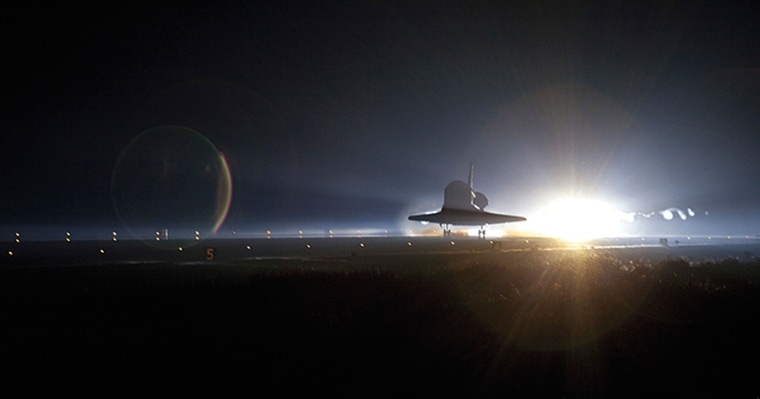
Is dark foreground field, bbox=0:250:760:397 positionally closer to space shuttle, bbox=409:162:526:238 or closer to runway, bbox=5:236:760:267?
runway, bbox=5:236:760:267

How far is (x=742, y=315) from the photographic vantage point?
1605cm

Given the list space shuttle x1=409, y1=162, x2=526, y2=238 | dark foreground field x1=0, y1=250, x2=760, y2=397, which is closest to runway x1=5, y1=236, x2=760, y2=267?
space shuttle x1=409, y1=162, x2=526, y2=238

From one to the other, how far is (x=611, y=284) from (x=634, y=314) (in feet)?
18.4

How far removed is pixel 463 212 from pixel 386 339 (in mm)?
74818

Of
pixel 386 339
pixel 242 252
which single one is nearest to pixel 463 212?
pixel 242 252

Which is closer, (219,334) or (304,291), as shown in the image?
(219,334)

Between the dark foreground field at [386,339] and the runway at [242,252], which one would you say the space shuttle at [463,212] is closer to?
the runway at [242,252]

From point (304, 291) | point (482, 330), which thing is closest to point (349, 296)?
point (304, 291)

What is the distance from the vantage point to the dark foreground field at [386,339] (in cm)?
995

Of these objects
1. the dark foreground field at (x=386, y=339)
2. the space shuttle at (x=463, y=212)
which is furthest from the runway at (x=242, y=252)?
the dark foreground field at (x=386, y=339)

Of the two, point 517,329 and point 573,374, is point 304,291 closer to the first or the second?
point 517,329

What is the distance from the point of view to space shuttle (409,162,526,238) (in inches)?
3369

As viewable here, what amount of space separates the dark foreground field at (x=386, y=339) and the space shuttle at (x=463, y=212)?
63158mm

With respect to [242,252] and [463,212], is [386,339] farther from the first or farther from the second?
[463,212]
